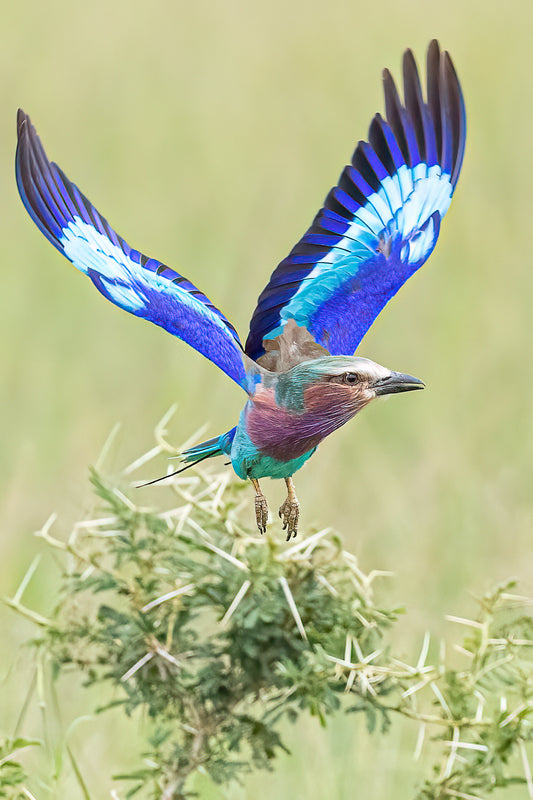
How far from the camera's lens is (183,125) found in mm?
7301

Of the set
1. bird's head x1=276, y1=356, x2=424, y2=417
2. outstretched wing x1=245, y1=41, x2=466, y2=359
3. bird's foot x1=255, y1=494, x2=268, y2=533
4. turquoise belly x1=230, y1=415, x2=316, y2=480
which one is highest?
outstretched wing x1=245, y1=41, x2=466, y2=359

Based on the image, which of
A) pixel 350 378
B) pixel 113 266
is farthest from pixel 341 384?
pixel 113 266

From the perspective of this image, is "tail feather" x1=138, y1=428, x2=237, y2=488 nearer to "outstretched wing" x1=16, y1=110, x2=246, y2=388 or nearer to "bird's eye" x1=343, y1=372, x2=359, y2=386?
"outstretched wing" x1=16, y1=110, x2=246, y2=388

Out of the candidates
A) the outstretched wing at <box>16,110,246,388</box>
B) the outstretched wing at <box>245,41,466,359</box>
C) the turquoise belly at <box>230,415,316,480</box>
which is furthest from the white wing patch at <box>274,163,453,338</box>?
the turquoise belly at <box>230,415,316,480</box>

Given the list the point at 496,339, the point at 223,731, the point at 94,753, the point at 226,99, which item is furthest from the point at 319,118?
the point at 223,731

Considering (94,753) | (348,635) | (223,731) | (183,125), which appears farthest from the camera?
(183,125)

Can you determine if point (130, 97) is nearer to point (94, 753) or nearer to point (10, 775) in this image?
point (94, 753)

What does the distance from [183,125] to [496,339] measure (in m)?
2.61

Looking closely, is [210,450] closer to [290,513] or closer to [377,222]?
[290,513]

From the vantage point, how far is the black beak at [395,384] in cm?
179

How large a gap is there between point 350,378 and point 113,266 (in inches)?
24.9

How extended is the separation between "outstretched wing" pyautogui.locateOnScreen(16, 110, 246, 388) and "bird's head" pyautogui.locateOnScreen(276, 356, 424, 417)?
6.3 inches

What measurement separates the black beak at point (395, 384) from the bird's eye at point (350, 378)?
3cm

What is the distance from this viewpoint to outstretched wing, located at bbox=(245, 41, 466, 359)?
2.18 m
